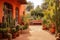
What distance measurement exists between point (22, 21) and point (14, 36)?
790cm

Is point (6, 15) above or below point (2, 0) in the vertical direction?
below

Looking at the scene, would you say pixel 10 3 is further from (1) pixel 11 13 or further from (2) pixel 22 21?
(2) pixel 22 21

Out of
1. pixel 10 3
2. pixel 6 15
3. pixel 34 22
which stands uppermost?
pixel 10 3

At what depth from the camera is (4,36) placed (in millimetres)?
12438

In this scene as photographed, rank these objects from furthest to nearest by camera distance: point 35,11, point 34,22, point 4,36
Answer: point 35,11
point 34,22
point 4,36

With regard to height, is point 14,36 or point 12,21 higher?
point 12,21

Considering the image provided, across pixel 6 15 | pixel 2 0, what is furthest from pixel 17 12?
pixel 2 0

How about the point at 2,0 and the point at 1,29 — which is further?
the point at 2,0

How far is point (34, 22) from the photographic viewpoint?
3600 centimetres

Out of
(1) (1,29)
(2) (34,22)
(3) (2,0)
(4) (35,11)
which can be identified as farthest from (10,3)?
(4) (35,11)

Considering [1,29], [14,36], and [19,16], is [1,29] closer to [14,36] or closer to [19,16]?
[14,36]

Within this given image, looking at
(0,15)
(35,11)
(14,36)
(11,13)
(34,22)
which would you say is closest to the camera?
(14,36)

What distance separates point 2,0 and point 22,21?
6.87 m

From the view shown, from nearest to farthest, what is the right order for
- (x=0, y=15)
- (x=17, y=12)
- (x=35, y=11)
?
(x=0, y=15) < (x=17, y=12) < (x=35, y=11)
